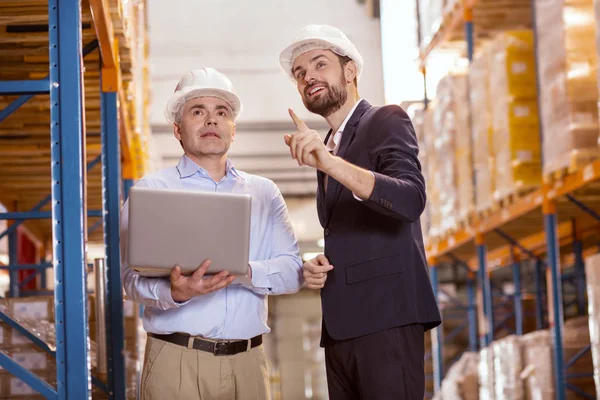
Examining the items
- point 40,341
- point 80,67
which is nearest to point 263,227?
point 80,67

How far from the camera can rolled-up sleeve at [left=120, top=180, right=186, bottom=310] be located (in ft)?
10.8

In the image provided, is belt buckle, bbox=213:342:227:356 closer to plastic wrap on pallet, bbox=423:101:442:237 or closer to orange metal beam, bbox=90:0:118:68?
orange metal beam, bbox=90:0:118:68

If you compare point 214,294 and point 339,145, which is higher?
point 339,145

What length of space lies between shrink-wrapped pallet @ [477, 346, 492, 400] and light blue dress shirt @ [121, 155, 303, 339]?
781cm

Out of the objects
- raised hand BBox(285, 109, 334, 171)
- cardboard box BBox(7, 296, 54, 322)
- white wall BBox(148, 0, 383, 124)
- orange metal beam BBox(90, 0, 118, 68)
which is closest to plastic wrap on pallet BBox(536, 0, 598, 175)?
orange metal beam BBox(90, 0, 118, 68)

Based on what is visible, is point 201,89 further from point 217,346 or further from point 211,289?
point 217,346

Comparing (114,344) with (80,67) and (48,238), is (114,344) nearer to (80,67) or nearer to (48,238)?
(80,67)

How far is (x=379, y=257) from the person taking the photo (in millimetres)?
3184

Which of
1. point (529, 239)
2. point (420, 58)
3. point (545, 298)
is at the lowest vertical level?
point (545, 298)

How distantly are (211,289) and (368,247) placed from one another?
552mm

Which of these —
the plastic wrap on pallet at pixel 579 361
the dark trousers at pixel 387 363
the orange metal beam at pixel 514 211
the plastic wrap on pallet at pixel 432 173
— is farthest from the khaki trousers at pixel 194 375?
the plastic wrap on pallet at pixel 432 173

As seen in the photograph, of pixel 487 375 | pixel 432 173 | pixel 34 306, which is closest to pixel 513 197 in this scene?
pixel 487 375

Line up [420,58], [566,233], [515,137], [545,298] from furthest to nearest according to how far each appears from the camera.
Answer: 1. [545,298]
2. [420,58]
3. [566,233]
4. [515,137]

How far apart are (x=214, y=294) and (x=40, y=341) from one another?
1.18 m
